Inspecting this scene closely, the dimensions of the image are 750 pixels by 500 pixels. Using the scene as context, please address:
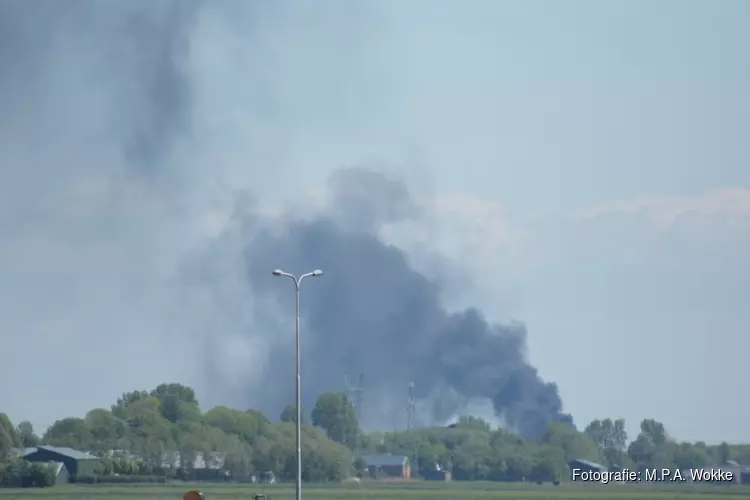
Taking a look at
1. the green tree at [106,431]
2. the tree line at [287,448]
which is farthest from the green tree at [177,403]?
the green tree at [106,431]

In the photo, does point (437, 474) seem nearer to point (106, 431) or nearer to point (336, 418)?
point (336, 418)

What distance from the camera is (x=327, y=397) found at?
7323 inches

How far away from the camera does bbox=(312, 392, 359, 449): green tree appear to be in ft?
591

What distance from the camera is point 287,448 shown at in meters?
140

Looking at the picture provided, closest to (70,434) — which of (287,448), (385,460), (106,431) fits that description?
(106,431)

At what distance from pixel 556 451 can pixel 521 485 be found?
575 inches

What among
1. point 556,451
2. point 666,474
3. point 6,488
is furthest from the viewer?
point 556,451

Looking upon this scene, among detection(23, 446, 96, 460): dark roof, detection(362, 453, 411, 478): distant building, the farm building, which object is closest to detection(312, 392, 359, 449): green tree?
detection(362, 453, 411, 478): distant building

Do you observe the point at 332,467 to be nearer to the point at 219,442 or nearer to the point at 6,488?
the point at 219,442

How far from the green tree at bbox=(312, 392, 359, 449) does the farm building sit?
168 feet

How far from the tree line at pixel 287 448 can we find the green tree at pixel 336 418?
0.14 m

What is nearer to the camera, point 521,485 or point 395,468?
point 521,485

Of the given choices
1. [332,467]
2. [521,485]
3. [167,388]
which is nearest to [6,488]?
[332,467]

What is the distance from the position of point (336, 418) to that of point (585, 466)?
4320 centimetres
